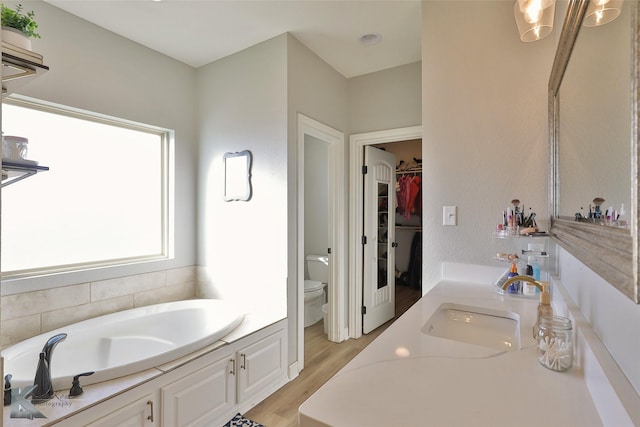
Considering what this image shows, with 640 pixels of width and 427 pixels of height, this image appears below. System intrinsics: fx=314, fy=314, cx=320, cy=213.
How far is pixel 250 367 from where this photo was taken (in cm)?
210

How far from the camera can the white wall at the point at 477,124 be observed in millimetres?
1693

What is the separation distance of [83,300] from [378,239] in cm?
267

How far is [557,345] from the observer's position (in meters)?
0.78

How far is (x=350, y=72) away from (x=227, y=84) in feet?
3.94

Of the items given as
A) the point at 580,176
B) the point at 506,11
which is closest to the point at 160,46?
the point at 506,11

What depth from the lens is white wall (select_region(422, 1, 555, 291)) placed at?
1.69 m

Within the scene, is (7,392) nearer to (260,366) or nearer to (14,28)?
(260,366)

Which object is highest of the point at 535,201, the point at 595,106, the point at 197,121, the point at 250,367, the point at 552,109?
the point at 197,121

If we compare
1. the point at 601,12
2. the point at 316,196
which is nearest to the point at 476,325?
the point at 601,12

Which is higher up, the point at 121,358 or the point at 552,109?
the point at 552,109

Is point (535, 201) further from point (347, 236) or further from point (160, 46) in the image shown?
point (160, 46)

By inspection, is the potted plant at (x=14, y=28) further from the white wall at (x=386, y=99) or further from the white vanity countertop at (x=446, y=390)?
the white wall at (x=386, y=99)

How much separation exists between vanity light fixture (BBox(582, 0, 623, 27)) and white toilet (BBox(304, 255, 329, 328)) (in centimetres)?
296

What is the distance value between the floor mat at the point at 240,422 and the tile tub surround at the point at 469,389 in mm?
1463
